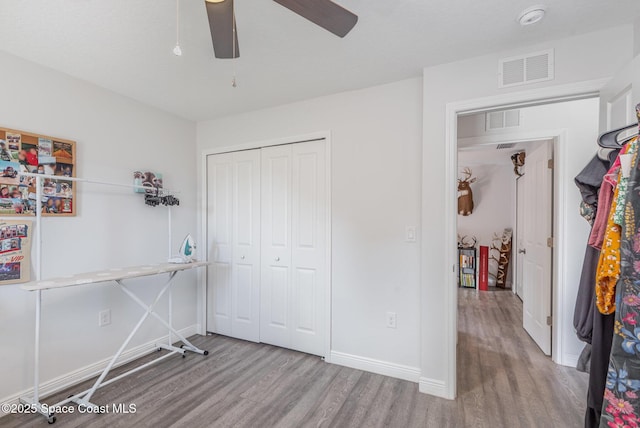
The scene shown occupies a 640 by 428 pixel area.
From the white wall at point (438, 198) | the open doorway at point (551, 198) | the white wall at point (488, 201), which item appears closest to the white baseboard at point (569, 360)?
the open doorway at point (551, 198)

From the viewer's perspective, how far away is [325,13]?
117 cm

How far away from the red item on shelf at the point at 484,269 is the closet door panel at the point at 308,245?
3.89m

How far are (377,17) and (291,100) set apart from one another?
1327mm

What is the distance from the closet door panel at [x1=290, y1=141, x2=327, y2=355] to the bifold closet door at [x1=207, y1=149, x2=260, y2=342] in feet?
1.52

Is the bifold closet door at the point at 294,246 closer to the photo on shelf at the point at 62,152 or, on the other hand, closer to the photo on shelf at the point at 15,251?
the photo on shelf at the point at 62,152

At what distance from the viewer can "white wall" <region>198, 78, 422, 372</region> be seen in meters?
2.37

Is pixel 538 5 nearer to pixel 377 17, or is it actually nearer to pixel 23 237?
pixel 377 17

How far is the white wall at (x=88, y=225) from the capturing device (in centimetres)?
204

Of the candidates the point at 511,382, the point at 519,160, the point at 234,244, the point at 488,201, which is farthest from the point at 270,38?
the point at 488,201

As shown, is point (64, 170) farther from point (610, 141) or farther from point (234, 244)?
point (610, 141)

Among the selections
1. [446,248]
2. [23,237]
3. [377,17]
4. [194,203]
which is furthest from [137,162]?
[446,248]

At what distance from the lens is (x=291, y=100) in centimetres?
281

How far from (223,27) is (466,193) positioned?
18.4ft

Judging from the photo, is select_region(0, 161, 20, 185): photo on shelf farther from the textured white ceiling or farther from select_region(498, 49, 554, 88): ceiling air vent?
select_region(498, 49, 554, 88): ceiling air vent
